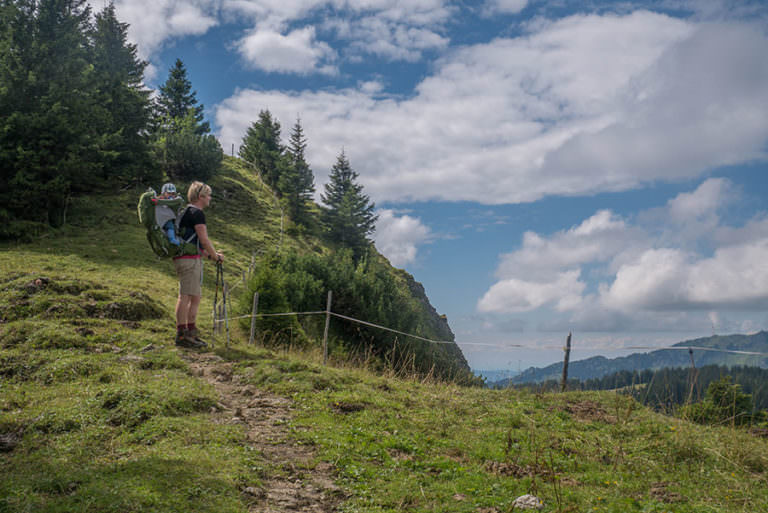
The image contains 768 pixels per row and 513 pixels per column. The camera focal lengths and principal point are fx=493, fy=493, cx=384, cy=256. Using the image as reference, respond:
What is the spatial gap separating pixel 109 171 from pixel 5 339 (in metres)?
26.5

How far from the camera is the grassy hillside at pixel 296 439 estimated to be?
4.66 m

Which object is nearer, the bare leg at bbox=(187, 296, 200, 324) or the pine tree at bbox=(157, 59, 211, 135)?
the bare leg at bbox=(187, 296, 200, 324)

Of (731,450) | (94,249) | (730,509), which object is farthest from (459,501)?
(94,249)

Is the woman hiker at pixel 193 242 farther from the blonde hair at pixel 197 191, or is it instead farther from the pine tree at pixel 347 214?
the pine tree at pixel 347 214

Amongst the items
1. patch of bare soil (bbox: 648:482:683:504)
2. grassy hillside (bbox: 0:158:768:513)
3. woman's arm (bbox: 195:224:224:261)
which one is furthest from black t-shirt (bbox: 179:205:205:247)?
patch of bare soil (bbox: 648:482:683:504)

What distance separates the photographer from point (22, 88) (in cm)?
2342

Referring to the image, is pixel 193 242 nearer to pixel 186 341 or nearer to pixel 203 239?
pixel 203 239

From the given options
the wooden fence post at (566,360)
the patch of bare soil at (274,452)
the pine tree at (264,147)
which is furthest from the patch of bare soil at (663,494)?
the pine tree at (264,147)

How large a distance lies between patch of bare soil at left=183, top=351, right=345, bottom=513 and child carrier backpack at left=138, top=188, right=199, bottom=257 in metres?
2.23

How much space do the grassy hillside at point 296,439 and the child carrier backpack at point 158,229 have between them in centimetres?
198

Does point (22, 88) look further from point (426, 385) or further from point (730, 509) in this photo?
point (730, 509)

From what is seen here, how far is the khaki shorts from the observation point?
9703 mm

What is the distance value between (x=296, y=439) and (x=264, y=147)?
202 feet

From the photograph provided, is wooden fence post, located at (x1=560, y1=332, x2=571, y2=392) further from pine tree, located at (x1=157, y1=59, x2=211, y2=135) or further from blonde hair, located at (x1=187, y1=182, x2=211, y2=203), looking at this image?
pine tree, located at (x1=157, y1=59, x2=211, y2=135)
